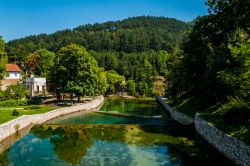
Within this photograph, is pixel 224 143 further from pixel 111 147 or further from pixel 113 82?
pixel 113 82

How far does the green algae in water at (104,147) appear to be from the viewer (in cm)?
3431

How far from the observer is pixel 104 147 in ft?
132

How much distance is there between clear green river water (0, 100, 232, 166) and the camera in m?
34.1

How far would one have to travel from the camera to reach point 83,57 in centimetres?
8281

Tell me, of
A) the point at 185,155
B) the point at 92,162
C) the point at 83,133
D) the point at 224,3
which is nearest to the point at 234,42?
the point at 224,3

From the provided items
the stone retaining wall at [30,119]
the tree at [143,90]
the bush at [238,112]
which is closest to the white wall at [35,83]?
the stone retaining wall at [30,119]

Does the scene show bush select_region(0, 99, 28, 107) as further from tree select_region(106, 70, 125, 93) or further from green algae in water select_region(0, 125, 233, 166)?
tree select_region(106, 70, 125, 93)

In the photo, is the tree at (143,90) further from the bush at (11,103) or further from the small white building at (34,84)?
the bush at (11,103)

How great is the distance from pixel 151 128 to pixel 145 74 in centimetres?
11981

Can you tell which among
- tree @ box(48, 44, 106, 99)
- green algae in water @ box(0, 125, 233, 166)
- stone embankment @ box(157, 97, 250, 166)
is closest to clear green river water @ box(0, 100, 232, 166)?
green algae in water @ box(0, 125, 233, 166)

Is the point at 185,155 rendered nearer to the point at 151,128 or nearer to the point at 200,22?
the point at 151,128

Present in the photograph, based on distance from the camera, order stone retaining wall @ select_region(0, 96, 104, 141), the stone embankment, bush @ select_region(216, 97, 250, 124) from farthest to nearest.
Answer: stone retaining wall @ select_region(0, 96, 104, 141) < bush @ select_region(216, 97, 250, 124) < the stone embankment

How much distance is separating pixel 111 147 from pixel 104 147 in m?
0.75

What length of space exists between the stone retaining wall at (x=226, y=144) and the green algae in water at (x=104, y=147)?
1329mm
